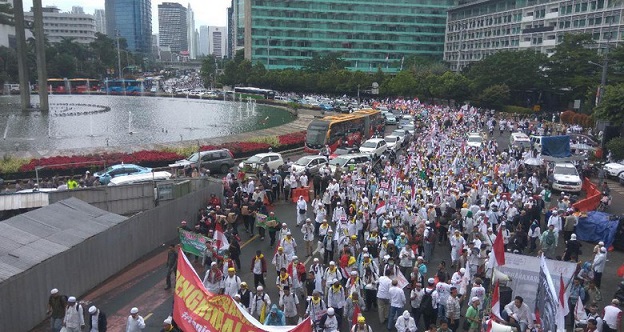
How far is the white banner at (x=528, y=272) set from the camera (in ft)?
36.3

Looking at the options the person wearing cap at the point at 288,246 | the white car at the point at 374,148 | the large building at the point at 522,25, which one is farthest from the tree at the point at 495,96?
the person wearing cap at the point at 288,246

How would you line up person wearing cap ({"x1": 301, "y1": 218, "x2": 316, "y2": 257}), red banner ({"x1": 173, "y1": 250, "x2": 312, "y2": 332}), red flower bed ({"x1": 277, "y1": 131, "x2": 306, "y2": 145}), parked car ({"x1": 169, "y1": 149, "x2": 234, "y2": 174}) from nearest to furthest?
red banner ({"x1": 173, "y1": 250, "x2": 312, "y2": 332})
person wearing cap ({"x1": 301, "y1": 218, "x2": 316, "y2": 257})
parked car ({"x1": 169, "y1": 149, "x2": 234, "y2": 174})
red flower bed ({"x1": 277, "y1": 131, "x2": 306, "y2": 145})

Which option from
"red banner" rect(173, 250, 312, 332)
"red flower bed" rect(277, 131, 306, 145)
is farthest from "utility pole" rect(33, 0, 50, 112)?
"red banner" rect(173, 250, 312, 332)

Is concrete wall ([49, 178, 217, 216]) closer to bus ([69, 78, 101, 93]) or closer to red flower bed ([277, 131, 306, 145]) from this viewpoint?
red flower bed ([277, 131, 306, 145])

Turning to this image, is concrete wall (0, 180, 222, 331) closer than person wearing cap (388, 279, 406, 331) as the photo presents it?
Yes

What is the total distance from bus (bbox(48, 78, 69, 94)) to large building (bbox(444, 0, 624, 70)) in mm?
79573

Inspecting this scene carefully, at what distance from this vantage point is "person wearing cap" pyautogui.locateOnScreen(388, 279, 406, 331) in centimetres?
1127

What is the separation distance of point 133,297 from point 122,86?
97.7 meters

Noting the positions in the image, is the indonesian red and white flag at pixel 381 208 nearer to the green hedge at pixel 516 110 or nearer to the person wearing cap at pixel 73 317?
the person wearing cap at pixel 73 317

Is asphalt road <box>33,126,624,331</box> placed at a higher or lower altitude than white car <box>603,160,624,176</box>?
lower

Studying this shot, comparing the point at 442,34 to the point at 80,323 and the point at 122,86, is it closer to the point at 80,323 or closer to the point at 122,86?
→ the point at 122,86

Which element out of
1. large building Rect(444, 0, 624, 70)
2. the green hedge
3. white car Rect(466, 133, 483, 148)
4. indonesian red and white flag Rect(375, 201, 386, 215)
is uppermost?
large building Rect(444, 0, 624, 70)

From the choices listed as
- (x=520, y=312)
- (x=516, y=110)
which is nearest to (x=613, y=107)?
(x=520, y=312)

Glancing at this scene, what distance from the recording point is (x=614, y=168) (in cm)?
2953
